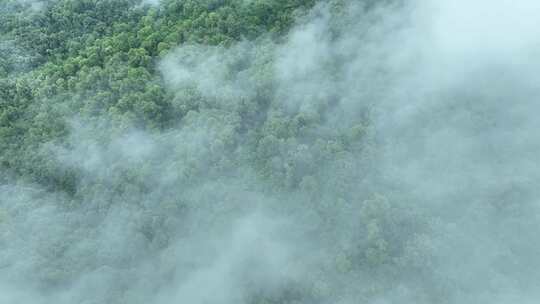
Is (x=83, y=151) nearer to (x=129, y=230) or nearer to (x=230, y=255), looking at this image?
(x=129, y=230)

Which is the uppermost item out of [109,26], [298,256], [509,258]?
[109,26]

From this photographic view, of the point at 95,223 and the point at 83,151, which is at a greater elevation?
the point at 83,151

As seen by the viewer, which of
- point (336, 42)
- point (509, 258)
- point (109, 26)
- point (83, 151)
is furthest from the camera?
point (109, 26)

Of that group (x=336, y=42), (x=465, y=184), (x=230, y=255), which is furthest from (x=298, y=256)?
(x=336, y=42)

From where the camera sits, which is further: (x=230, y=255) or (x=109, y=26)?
(x=109, y=26)

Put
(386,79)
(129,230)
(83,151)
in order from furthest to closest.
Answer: (386,79)
(83,151)
(129,230)

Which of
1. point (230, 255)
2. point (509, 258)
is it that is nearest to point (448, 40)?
point (509, 258)

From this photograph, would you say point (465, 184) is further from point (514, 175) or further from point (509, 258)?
point (509, 258)
